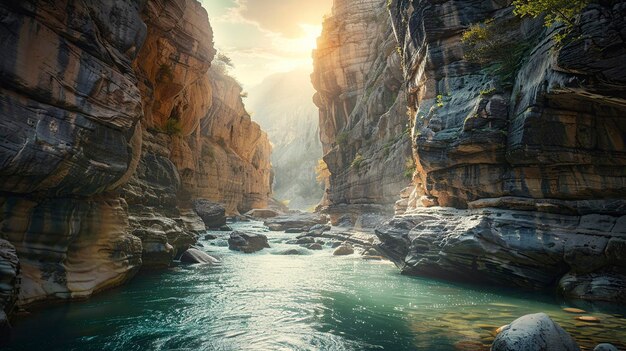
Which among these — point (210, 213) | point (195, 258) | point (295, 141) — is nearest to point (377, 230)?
point (195, 258)

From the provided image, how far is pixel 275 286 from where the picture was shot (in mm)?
15430

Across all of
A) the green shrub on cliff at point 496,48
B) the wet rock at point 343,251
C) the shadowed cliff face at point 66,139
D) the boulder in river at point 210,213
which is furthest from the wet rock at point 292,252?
the green shrub on cliff at point 496,48

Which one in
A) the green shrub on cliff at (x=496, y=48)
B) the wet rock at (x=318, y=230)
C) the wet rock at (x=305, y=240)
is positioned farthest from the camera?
the wet rock at (x=318, y=230)

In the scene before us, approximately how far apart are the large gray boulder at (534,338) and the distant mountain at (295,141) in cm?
10433

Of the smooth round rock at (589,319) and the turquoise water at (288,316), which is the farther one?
the smooth round rock at (589,319)

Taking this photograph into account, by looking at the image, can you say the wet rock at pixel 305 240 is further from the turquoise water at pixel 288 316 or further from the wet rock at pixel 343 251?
the turquoise water at pixel 288 316

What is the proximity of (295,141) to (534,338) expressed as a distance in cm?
14337

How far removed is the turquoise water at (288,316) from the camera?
339 inches

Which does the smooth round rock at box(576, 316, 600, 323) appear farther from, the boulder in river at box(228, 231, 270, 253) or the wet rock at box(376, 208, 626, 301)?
the boulder in river at box(228, 231, 270, 253)

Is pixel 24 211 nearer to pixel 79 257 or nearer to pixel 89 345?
pixel 79 257

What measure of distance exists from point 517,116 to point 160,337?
16.5 metres

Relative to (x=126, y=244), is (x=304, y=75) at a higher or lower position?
higher

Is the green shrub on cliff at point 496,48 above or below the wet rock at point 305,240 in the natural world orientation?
above

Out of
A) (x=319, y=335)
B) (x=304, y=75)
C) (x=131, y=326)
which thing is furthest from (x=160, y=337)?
(x=304, y=75)
